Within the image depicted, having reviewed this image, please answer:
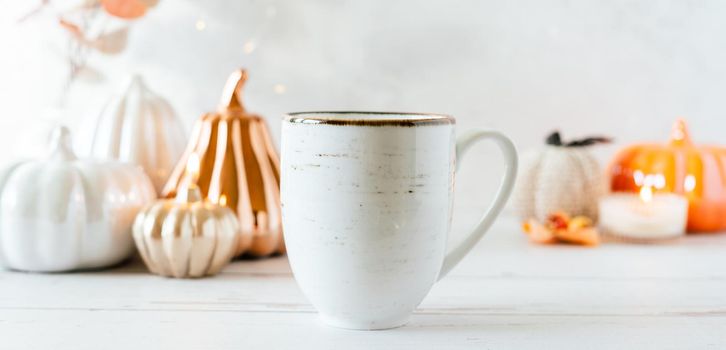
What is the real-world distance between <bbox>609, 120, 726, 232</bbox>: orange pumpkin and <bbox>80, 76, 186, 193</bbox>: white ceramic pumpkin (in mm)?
596

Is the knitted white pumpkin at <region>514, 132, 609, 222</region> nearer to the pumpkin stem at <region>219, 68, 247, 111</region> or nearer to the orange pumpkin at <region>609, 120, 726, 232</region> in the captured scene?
the orange pumpkin at <region>609, 120, 726, 232</region>

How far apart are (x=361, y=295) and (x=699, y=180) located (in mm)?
608

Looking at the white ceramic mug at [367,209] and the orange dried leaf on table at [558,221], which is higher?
the white ceramic mug at [367,209]

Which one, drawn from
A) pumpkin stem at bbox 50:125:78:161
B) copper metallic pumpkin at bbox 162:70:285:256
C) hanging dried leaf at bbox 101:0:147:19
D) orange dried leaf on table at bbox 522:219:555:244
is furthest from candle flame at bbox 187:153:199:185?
orange dried leaf on table at bbox 522:219:555:244

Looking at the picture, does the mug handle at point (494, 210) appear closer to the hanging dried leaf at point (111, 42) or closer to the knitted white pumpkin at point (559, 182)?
the knitted white pumpkin at point (559, 182)

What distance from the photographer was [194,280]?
2.24ft

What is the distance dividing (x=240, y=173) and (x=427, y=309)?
260 mm

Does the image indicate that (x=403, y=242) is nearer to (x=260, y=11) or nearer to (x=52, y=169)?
(x=52, y=169)

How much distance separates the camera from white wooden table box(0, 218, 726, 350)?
0.52 m

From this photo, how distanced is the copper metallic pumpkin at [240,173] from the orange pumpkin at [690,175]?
0.50m

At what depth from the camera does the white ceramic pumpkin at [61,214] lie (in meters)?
0.68

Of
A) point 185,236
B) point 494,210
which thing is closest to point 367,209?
point 494,210

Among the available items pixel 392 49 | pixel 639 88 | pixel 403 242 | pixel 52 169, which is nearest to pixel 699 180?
pixel 639 88

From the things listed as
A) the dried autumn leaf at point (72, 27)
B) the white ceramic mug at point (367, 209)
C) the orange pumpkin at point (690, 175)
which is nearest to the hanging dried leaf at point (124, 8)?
the dried autumn leaf at point (72, 27)
